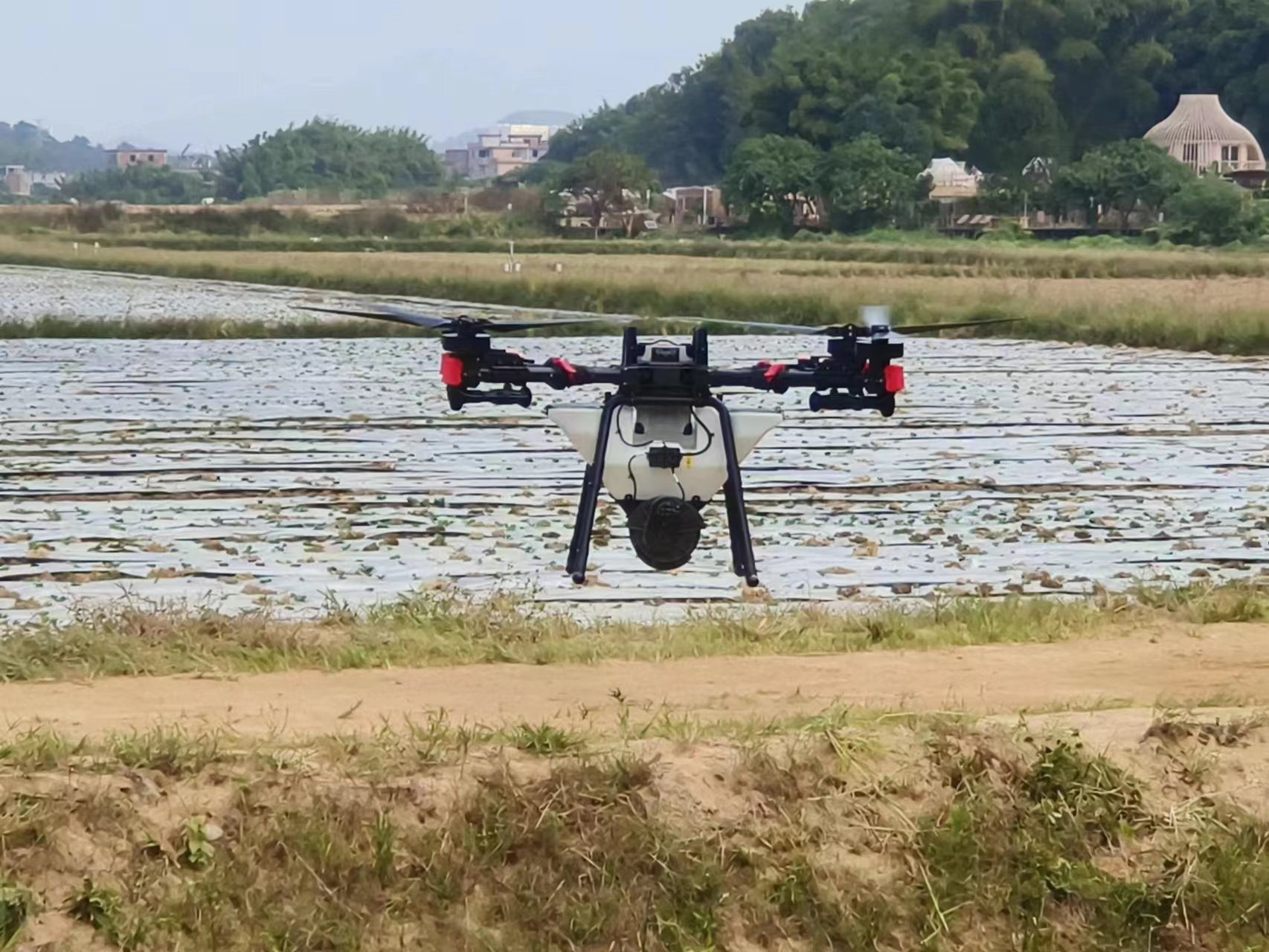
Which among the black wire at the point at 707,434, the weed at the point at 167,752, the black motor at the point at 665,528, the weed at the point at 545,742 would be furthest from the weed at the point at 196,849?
the black wire at the point at 707,434

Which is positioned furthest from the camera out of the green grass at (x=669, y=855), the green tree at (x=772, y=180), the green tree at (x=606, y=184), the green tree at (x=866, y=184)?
the green tree at (x=606, y=184)

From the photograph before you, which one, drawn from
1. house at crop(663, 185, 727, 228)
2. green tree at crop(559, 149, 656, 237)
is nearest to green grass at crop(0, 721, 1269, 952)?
house at crop(663, 185, 727, 228)

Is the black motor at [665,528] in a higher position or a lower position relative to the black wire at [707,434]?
lower

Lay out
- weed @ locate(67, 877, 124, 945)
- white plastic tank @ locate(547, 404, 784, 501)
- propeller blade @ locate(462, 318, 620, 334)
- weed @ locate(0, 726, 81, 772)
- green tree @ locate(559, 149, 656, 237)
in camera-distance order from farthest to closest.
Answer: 1. green tree @ locate(559, 149, 656, 237)
2. white plastic tank @ locate(547, 404, 784, 501)
3. propeller blade @ locate(462, 318, 620, 334)
4. weed @ locate(0, 726, 81, 772)
5. weed @ locate(67, 877, 124, 945)

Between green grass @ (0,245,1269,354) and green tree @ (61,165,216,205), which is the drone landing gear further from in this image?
green tree @ (61,165,216,205)

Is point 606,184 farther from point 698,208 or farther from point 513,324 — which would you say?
point 513,324

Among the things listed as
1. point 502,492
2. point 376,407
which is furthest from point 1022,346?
point 502,492

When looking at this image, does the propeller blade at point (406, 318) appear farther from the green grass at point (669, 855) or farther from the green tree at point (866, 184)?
the green tree at point (866, 184)
